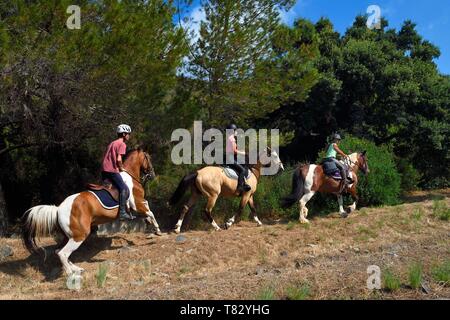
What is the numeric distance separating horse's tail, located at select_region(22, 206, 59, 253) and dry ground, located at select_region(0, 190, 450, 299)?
87 cm

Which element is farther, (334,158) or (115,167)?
(334,158)

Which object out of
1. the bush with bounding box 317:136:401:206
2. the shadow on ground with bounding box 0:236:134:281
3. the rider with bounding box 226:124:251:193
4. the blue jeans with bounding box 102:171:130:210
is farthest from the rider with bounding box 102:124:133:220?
the bush with bounding box 317:136:401:206

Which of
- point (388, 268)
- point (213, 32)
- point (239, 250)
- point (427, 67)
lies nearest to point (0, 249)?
point (239, 250)

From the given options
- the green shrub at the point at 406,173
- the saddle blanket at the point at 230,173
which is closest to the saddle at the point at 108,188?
the saddle blanket at the point at 230,173

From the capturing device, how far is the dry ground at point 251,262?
6906 millimetres

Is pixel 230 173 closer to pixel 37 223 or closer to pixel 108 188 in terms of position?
pixel 108 188

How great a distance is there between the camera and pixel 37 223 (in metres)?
8.26

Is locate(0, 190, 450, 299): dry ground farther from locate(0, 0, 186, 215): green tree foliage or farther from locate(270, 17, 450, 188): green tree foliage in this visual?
locate(270, 17, 450, 188): green tree foliage

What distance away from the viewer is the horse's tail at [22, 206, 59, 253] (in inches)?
325

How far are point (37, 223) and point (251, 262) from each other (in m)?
4.05

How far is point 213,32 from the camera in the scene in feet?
49.1

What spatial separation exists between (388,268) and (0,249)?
A: 7.76 meters

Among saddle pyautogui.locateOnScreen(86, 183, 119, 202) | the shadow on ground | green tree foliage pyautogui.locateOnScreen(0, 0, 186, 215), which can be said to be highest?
green tree foliage pyautogui.locateOnScreen(0, 0, 186, 215)

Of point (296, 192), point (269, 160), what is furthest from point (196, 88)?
point (296, 192)
